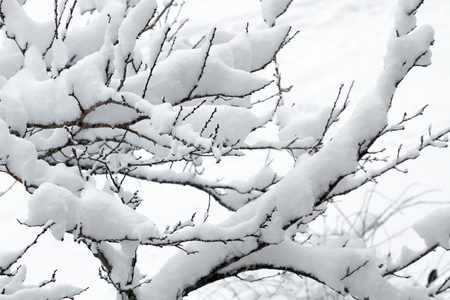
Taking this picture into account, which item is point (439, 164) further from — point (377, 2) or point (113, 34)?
point (377, 2)

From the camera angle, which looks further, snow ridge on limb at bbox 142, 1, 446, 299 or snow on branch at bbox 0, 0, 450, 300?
snow ridge on limb at bbox 142, 1, 446, 299

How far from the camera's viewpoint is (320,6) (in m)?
11.4

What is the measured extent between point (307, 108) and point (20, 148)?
22.4 feet

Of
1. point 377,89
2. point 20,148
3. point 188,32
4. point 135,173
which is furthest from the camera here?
point 188,32

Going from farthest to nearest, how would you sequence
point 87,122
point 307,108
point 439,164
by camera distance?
point 307,108 → point 439,164 → point 87,122

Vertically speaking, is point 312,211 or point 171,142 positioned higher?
point 171,142

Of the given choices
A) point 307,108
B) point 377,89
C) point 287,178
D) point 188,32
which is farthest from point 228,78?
point 188,32

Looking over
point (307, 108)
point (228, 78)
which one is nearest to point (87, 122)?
point (228, 78)

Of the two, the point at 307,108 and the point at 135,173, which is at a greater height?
the point at 307,108

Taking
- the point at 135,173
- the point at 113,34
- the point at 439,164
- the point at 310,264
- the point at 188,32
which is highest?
the point at 188,32

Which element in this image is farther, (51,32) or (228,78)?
(51,32)

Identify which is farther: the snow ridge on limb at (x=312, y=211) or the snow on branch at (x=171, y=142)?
the snow ridge on limb at (x=312, y=211)

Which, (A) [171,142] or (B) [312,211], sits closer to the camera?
(A) [171,142]

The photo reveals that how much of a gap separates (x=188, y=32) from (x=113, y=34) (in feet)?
29.4
